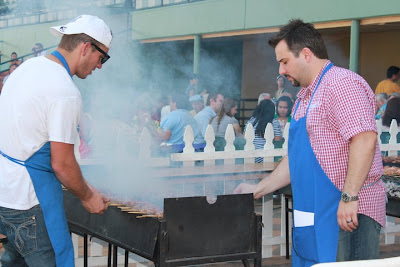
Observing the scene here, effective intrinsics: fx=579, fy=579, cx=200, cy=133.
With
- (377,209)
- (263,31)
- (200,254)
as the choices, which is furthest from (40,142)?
(263,31)

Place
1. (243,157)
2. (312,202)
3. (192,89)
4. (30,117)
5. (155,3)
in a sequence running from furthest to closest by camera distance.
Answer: (155,3) → (192,89) → (243,157) → (312,202) → (30,117)

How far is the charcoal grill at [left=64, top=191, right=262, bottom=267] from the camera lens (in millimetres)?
3344

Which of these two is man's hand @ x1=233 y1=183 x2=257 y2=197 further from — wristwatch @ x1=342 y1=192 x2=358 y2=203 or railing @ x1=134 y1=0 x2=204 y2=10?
railing @ x1=134 y1=0 x2=204 y2=10

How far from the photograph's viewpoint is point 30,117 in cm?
259

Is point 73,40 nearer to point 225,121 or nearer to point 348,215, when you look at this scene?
point 348,215

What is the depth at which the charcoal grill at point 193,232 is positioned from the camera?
334cm

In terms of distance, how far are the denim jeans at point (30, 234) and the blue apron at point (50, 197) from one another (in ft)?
0.09

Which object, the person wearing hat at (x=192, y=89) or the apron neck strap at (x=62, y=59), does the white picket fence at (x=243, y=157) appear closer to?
the apron neck strap at (x=62, y=59)

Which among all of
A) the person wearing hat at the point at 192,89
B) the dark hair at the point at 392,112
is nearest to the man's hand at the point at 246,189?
the dark hair at the point at 392,112

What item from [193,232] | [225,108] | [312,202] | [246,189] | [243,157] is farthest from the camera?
[225,108]

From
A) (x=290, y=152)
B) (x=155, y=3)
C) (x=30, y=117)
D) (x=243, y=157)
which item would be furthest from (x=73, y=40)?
(x=155, y=3)

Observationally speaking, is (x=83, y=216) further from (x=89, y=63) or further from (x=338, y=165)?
(x=338, y=165)

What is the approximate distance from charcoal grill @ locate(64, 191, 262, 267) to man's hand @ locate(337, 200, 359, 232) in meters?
0.88

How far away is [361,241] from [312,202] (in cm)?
30
